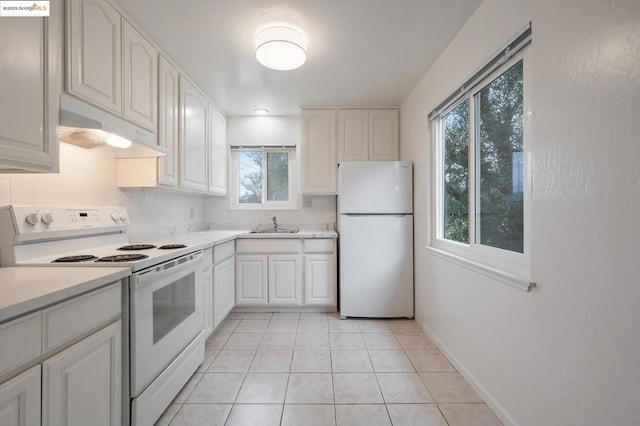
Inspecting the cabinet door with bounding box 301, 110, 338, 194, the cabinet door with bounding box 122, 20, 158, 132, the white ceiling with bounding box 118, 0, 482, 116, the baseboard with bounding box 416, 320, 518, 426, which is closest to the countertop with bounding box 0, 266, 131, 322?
the cabinet door with bounding box 122, 20, 158, 132

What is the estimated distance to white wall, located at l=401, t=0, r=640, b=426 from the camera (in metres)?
0.82

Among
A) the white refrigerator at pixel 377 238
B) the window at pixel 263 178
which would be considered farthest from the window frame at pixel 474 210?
the window at pixel 263 178

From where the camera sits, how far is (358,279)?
9.16 ft

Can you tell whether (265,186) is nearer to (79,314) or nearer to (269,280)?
(269,280)

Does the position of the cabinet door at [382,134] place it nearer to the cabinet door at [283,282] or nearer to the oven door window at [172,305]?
the cabinet door at [283,282]

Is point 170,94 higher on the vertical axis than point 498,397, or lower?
higher

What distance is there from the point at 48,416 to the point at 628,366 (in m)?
1.81

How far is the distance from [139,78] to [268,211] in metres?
2.00

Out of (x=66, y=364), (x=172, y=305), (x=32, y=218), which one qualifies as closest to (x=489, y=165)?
(x=172, y=305)

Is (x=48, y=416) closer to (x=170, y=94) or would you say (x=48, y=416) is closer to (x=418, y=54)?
(x=170, y=94)

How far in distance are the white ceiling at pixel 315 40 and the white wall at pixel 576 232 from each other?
17.8 inches

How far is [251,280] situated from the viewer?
9.61ft

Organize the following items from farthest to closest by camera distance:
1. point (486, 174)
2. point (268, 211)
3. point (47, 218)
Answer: point (268, 211)
point (486, 174)
point (47, 218)

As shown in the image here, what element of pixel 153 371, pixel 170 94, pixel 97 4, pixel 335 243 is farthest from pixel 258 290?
pixel 97 4
